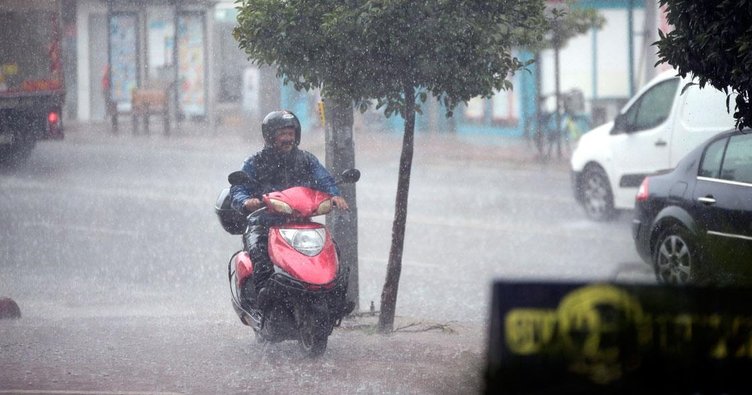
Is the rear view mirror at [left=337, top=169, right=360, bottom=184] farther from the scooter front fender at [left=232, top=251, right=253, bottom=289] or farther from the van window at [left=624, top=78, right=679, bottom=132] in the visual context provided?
the van window at [left=624, top=78, right=679, bottom=132]

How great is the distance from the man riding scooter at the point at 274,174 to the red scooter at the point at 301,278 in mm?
201

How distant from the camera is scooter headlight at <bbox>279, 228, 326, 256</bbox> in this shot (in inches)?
286

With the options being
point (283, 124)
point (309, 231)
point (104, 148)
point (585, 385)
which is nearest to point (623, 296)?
point (585, 385)

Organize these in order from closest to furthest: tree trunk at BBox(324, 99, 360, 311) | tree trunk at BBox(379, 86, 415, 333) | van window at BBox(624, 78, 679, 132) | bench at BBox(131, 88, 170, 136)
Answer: tree trunk at BBox(379, 86, 415, 333), tree trunk at BBox(324, 99, 360, 311), van window at BBox(624, 78, 679, 132), bench at BBox(131, 88, 170, 136)

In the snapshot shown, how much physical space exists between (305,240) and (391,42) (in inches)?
52.8

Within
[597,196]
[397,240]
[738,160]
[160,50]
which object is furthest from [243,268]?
[160,50]

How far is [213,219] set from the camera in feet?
49.6

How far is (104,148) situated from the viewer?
23.8 meters

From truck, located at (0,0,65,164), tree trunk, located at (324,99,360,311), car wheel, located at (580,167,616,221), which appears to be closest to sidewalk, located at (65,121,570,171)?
truck, located at (0,0,65,164)

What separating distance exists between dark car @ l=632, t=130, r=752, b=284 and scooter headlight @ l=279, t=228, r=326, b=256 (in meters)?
3.08

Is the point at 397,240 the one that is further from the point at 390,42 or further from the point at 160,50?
the point at 160,50

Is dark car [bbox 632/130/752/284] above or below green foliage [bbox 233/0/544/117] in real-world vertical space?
below

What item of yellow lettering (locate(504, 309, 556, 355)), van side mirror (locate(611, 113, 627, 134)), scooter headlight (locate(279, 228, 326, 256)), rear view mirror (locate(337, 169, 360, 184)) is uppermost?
van side mirror (locate(611, 113, 627, 134))

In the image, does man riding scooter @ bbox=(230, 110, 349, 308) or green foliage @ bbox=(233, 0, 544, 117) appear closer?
green foliage @ bbox=(233, 0, 544, 117)
